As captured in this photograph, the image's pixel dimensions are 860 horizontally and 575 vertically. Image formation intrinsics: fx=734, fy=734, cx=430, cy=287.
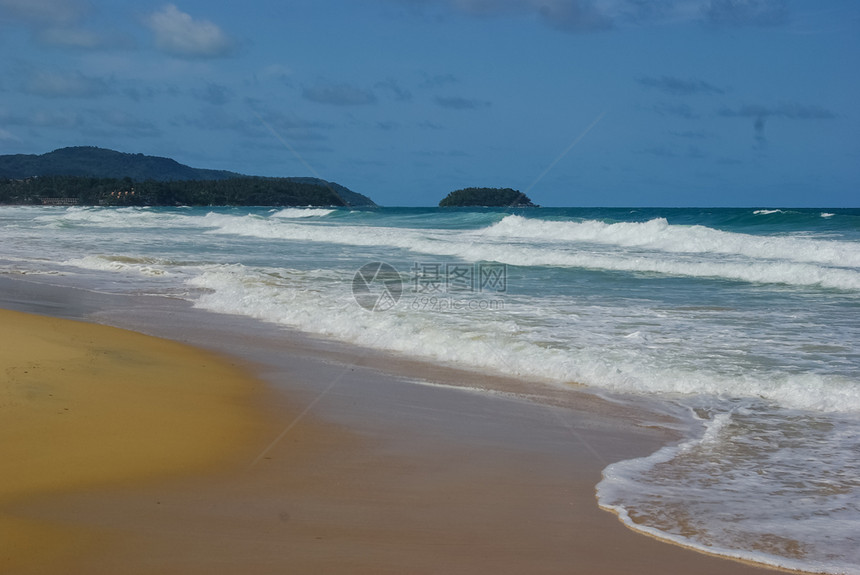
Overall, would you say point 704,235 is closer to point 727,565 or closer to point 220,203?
point 727,565

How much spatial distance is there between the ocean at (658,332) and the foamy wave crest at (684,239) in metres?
0.15

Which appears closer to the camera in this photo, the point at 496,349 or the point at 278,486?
the point at 278,486

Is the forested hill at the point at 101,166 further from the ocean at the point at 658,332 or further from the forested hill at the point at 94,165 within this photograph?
the ocean at the point at 658,332

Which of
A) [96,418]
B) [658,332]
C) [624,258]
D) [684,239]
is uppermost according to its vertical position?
[684,239]

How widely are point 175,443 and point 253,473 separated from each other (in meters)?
0.70

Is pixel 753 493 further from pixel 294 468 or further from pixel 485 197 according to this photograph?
pixel 485 197

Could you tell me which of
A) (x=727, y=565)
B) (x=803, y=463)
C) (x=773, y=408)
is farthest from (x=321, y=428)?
(x=773, y=408)

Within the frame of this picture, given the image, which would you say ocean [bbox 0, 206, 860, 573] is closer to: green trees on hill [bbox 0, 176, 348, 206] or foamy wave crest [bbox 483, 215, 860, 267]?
foamy wave crest [bbox 483, 215, 860, 267]

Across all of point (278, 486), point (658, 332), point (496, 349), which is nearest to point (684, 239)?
point (658, 332)

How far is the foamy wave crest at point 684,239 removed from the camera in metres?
21.3

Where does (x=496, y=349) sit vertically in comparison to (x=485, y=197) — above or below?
below

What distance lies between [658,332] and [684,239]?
17873 mm

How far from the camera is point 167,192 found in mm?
94875

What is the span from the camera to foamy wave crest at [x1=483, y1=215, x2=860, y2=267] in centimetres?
2128
